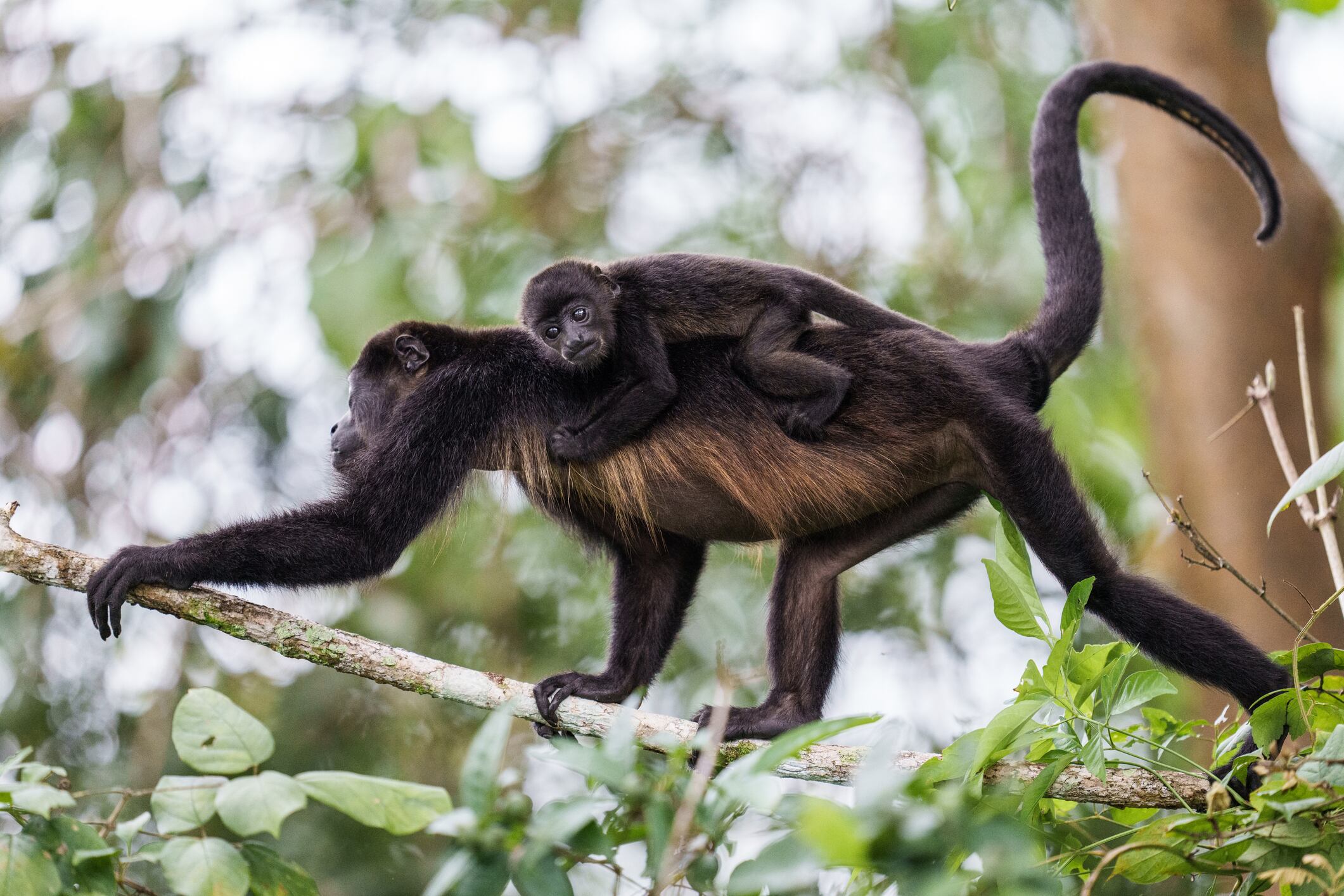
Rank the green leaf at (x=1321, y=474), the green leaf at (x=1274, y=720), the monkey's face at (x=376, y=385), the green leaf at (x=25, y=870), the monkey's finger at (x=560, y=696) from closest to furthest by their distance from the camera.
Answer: the green leaf at (x=25, y=870)
the green leaf at (x=1321, y=474)
the green leaf at (x=1274, y=720)
the monkey's finger at (x=560, y=696)
the monkey's face at (x=376, y=385)

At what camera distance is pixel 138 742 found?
5.80 m

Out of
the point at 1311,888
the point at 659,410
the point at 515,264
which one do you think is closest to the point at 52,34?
the point at 515,264

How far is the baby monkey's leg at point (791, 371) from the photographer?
3553 millimetres

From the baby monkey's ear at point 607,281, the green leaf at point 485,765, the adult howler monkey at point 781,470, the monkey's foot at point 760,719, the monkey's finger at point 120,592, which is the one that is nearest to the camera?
the green leaf at point 485,765

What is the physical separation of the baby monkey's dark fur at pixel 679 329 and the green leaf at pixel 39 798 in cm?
199

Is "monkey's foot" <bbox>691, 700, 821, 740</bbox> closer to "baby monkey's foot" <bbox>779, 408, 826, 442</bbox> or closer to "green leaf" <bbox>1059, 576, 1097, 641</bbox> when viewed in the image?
"baby monkey's foot" <bbox>779, 408, 826, 442</bbox>

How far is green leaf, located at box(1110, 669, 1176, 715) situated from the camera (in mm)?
2482

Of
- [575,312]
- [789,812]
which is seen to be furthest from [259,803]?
[575,312]

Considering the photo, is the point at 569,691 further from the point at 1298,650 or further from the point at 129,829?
the point at 1298,650

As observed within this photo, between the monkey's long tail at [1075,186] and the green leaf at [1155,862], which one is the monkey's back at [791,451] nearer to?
the monkey's long tail at [1075,186]

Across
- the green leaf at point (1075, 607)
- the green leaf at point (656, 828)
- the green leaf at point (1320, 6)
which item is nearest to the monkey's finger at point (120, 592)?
the green leaf at point (656, 828)

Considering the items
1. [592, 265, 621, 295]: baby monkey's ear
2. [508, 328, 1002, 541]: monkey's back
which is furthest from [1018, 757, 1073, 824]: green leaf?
[592, 265, 621, 295]: baby monkey's ear

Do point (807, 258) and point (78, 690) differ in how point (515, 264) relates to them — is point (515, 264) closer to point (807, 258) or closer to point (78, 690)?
point (807, 258)

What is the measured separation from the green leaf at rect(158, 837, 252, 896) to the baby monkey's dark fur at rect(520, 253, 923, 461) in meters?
1.93
